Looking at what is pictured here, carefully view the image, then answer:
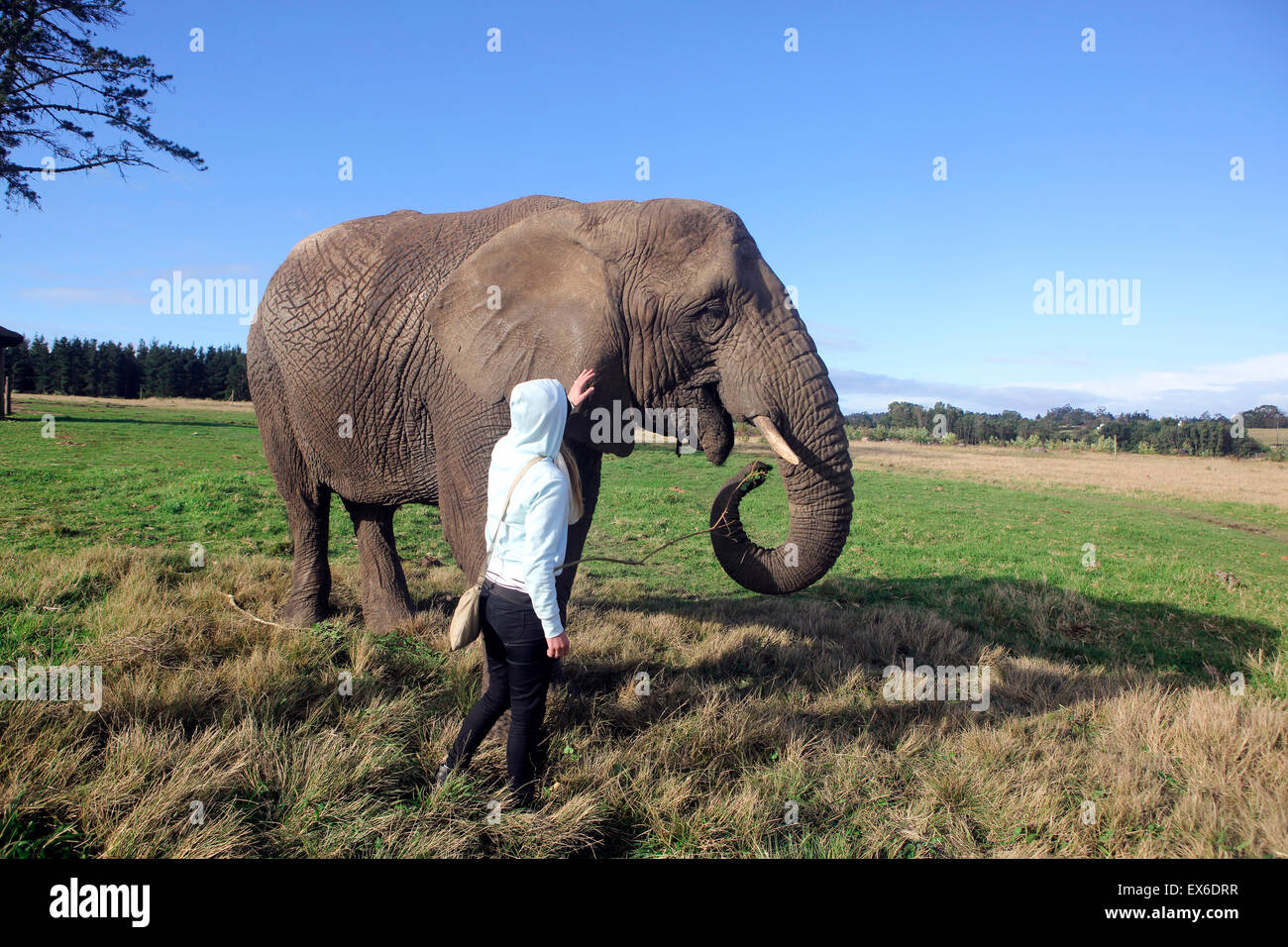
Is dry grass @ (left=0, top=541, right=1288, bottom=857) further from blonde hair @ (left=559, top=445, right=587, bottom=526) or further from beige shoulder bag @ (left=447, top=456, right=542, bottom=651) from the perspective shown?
blonde hair @ (left=559, top=445, right=587, bottom=526)

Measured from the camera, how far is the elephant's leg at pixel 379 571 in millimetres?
7098

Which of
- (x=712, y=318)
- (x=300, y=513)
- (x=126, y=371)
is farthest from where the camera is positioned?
(x=126, y=371)

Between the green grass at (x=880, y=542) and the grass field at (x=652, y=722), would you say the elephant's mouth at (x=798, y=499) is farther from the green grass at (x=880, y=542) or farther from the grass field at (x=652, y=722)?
the green grass at (x=880, y=542)

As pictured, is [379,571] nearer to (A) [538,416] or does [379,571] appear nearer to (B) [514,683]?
(B) [514,683]

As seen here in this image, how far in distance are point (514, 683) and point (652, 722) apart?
169cm

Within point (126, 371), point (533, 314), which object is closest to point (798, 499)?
point (533, 314)

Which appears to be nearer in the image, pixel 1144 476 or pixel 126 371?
pixel 1144 476

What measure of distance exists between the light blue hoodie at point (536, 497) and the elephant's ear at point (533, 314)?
132 centimetres

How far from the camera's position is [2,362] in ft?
89.2

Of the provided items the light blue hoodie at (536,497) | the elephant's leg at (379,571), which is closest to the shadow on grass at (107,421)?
the elephant's leg at (379,571)

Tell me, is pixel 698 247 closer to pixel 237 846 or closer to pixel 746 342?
pixel 746 342

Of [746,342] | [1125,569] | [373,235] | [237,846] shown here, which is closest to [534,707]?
[237,846]

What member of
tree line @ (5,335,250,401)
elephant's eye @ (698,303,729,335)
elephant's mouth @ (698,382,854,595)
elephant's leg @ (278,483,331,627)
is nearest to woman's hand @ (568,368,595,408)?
elephant's eye @ (698,303,729,335)

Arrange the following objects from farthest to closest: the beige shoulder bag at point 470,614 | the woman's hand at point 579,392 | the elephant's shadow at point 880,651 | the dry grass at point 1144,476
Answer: the dry grass at point 1144,476 → the elephant's shadow at point 880,651 → the woman's hand at point 579,392 → the beige shoulder bag at point 470,614
